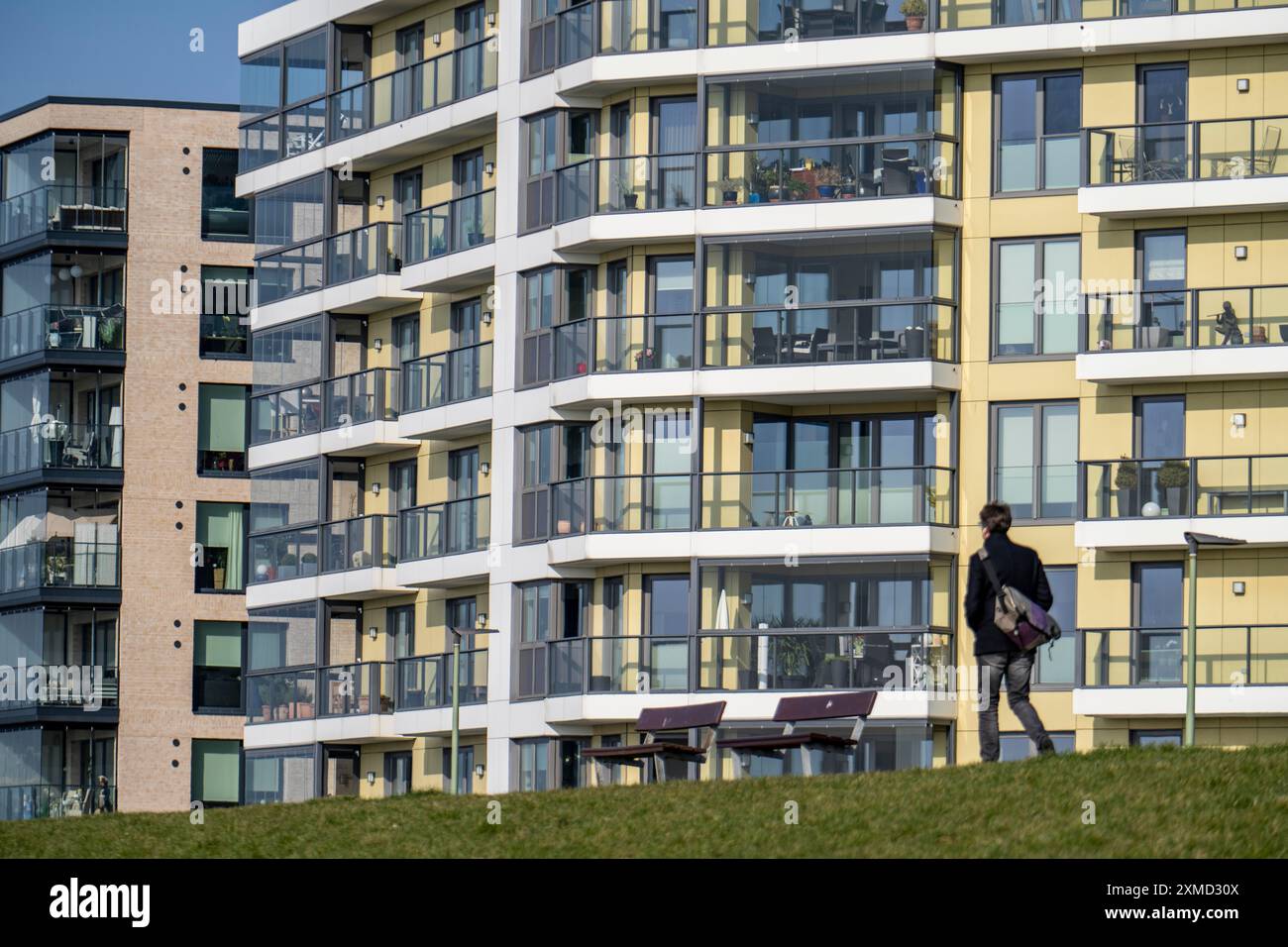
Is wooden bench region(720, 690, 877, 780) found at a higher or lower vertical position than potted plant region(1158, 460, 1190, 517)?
lower

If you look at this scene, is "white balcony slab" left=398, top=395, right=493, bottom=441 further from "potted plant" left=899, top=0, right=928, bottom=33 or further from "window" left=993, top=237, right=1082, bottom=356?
"potted plant" left=899, top=0, right=928, bottom=33

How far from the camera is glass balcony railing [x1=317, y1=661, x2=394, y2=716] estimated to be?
5981 cm

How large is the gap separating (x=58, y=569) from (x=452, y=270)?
21065mm

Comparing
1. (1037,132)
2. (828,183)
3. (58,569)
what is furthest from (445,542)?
(58,569)

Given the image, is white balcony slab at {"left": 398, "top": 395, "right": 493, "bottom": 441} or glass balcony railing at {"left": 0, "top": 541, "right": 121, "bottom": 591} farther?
glass balcony railing at {"left": 0, "top": 541, "right": 121, "bottom": 591}

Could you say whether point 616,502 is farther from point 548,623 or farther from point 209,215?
point 209,215

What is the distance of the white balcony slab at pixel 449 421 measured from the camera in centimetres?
5719

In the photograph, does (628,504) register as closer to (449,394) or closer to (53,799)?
(449,394)

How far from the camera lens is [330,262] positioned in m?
62.6

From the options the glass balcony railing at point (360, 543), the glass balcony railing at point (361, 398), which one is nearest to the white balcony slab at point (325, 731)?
the glass balcony railing at point (360, 543)

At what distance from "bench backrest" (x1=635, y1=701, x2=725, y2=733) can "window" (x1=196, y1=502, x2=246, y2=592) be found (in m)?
36.4

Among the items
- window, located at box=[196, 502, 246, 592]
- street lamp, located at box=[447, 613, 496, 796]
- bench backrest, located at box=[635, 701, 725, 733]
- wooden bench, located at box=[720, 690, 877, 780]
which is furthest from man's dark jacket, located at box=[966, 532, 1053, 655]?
window, located at box=[196, 502, 246, 592]
